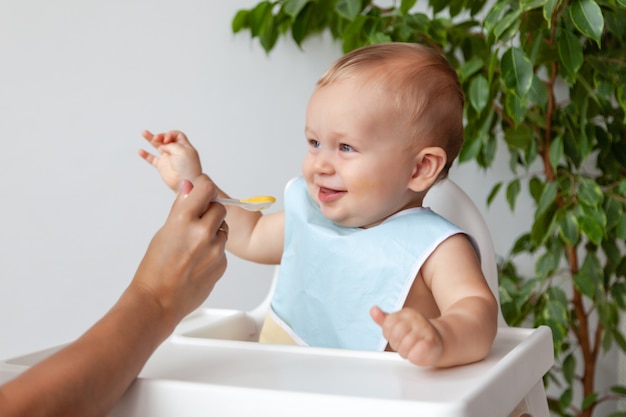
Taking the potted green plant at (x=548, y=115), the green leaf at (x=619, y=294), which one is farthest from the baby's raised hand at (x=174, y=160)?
the green leaf at (x=619, y=294)

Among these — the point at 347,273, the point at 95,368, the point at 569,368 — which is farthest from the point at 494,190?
the point at 95,368

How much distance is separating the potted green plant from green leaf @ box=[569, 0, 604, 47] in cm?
9

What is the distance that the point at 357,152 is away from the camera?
1021mm

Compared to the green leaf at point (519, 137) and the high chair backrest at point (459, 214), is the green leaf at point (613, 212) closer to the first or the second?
the green leaf at point (519, 137)

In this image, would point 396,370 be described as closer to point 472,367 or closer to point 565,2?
point 472,367

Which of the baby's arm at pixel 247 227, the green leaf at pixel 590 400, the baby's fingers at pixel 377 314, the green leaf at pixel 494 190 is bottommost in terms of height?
the green leaf at pixel 590 400

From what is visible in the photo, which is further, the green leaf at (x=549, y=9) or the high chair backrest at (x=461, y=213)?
the green leaf at (x=549, y=9)

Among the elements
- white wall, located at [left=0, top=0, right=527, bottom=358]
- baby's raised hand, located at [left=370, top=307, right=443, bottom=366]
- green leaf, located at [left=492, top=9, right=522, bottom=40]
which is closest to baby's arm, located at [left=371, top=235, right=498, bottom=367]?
baby's raised hand, located at [left=370, top=307, right=443, bottom=366]

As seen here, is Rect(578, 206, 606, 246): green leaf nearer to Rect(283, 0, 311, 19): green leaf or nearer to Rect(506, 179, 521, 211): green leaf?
Rect(506, 179, 521, 211): green leaf

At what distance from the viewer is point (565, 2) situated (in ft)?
4.51

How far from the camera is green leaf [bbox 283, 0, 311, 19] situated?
180 cm

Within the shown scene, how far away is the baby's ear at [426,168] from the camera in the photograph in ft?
3.42

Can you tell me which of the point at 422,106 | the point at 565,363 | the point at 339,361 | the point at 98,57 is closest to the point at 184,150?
the point at 422,106

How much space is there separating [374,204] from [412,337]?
14.3 inches
